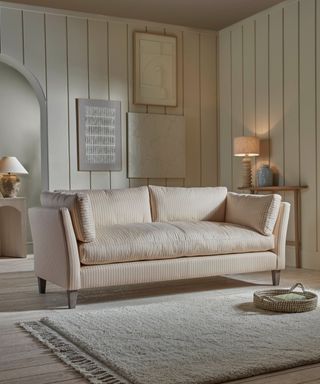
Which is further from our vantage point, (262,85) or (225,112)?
(225,112)

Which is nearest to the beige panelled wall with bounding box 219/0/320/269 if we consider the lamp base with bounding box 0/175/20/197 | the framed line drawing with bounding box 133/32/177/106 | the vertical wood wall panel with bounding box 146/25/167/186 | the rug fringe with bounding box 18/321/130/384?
the framed line drawing with bounding box 133/32/177/106

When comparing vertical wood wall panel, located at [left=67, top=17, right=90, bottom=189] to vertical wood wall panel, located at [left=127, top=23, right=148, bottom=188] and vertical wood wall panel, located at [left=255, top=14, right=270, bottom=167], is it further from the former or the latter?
vertical wood wall panel, located at [left=255, top=14, right=270, bottom=167]

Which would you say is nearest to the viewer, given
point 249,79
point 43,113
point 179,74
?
point 43,113

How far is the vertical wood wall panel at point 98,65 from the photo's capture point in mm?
6129

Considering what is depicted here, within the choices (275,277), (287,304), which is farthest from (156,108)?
(287,304)

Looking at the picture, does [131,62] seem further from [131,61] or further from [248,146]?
[248,146]

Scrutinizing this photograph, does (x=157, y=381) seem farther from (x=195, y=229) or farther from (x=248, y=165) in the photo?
(x=248, y=165)

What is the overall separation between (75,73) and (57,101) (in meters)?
0.36

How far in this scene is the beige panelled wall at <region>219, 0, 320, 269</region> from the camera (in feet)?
17.7

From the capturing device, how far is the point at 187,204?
15.6ft

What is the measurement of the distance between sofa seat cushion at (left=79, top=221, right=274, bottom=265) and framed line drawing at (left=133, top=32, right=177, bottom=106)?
2.34 metres

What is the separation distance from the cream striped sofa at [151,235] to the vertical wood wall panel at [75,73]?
1614 mm

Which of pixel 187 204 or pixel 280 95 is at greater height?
pixel 280 95

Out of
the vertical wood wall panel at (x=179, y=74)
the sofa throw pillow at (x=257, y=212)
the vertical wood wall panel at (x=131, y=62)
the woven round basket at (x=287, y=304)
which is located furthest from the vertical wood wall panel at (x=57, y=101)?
the woven round basket at (x=287, y=304)
